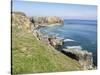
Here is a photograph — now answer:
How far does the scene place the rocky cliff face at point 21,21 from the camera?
2.38 meters

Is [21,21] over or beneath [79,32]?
over

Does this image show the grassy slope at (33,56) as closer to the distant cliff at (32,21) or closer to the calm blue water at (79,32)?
the distant cliff at (32,21)

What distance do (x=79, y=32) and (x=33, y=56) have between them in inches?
27.3

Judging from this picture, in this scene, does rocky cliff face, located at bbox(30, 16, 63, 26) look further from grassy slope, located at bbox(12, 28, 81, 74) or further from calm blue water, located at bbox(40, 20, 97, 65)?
grassy slope, located at bbox(12, 28, 81, 74)

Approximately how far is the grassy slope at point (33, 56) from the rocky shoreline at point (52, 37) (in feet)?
0.20

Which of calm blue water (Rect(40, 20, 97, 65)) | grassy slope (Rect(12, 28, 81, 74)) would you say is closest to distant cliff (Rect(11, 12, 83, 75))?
grassy slope (Rect(12, 28, 81, 74))

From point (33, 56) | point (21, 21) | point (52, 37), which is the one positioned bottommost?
point (33, 56)

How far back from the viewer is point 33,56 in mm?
2430

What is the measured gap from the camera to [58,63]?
2520 millimetres

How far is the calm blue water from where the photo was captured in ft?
8.35

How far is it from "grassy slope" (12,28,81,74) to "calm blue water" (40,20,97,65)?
190 millimetres

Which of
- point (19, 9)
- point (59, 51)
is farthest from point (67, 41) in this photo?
point (19, 9)

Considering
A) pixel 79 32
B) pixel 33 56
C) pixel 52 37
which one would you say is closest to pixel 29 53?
pixel 33 56

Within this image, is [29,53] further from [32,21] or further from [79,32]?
[79,32]
